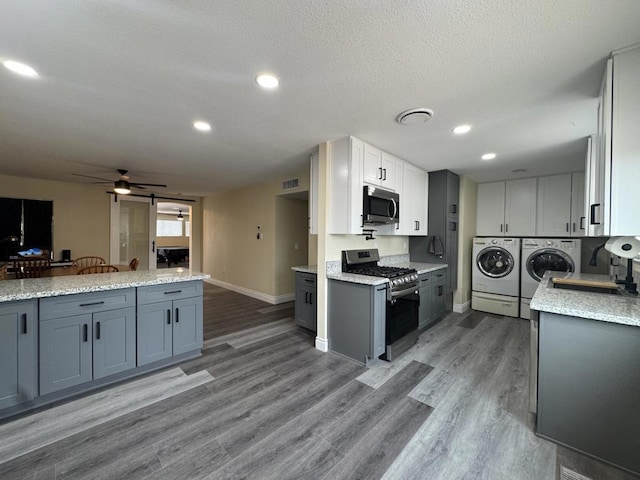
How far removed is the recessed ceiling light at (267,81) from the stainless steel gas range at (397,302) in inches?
80.9

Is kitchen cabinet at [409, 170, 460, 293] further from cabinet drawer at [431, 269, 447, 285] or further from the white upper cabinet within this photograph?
the white upper cabinet

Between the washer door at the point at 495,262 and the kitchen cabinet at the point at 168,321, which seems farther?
the washer door at the point at 495,262

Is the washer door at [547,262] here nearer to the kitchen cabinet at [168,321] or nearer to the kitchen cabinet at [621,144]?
the kitchen cabinet at [621,144]

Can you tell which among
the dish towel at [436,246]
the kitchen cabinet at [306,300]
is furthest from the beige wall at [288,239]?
the dish towel at [436,246]

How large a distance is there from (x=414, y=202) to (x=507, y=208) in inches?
82.4

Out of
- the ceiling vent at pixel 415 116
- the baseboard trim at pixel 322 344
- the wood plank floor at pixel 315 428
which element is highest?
the ceiling vent at pixel 415 116

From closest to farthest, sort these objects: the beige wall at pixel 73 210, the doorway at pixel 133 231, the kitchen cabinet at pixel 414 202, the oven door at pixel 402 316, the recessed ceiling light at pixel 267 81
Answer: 1. the recessed ceiling light at pixel 267 81
2. the oven door at pixel 402 316
3. the kitchen cabinet at pixel 414 202
4. the beige wall at pixel 73 210
5. the doorway at pixel 133 231

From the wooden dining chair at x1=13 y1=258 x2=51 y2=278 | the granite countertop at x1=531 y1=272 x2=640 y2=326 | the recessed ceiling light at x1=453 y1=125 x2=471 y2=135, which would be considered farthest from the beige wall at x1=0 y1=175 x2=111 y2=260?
the granite countertop at x1=531 y1=272 x2=640 y2=326

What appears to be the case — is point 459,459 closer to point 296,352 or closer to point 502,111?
point 296,352

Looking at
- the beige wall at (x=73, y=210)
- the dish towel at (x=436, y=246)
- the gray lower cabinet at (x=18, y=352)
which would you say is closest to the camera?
the gray lower cabinet at (x=18, y=352)

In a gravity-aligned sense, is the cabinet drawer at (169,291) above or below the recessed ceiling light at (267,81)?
below

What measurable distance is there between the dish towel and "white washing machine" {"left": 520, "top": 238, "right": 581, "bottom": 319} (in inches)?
53.7

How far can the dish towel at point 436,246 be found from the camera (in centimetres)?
430

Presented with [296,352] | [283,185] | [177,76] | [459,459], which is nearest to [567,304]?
[459,459]
